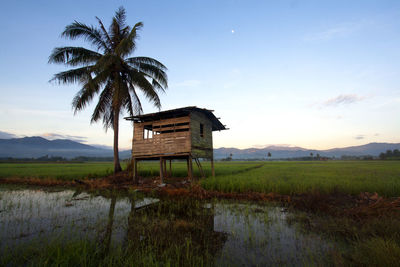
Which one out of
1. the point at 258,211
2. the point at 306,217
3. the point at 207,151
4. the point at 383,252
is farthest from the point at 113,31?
the point at 383,252

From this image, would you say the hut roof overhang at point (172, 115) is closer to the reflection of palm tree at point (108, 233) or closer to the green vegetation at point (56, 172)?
the green vegetation at point (56, 172)

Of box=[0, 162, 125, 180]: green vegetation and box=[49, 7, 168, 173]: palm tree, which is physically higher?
box=[49, 7, 168, 173]: palm tree

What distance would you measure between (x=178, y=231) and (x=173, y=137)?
9131 mm

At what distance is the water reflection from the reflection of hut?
5824 millimetres

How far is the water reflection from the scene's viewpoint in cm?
393

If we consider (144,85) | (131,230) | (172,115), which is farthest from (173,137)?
(131,230)

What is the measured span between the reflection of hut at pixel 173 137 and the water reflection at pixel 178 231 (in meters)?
5.82

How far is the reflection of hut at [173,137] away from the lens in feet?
44.3

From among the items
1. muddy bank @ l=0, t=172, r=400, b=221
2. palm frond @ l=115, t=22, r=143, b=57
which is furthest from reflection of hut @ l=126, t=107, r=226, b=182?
palm frond @ l=115, t=22, r=143, b=57

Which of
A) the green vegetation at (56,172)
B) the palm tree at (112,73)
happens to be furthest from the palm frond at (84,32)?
the green vegetation at (56,172)

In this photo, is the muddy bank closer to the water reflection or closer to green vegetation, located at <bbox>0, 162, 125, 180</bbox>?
the water reflection

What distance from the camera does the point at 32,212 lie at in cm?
705

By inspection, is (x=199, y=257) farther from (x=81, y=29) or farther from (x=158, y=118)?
(x=81, y=29)

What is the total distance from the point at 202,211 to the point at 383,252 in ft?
17.0
